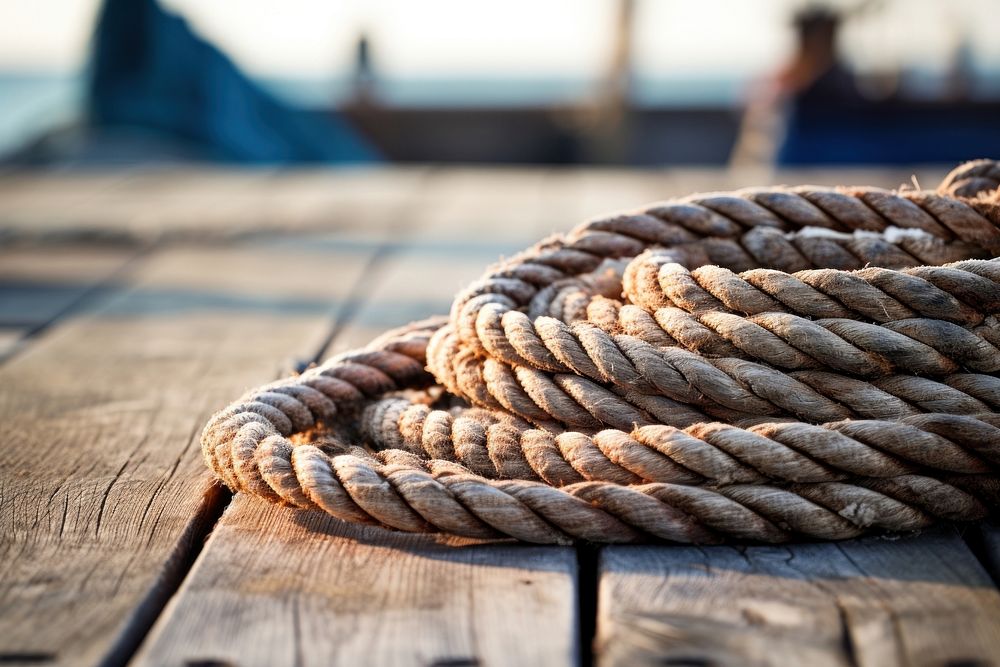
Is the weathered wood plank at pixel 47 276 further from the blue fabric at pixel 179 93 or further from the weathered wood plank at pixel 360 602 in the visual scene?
the blue fabric at pixel 179 93

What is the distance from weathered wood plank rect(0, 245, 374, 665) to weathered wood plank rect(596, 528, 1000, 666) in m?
0.47

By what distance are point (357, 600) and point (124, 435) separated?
67 cm

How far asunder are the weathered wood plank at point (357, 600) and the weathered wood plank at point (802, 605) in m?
0.06

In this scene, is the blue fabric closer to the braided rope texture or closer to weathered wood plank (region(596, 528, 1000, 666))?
the braided rope texture

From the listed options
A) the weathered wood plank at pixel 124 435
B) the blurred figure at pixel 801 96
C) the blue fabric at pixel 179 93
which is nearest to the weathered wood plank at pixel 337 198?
the weathered wood plank at pixel 124 435

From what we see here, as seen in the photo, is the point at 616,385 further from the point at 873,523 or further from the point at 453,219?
the point at 453,219

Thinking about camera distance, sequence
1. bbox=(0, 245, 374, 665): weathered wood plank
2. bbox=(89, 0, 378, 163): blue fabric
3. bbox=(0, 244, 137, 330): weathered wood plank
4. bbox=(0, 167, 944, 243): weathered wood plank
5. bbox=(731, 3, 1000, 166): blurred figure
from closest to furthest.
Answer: bbox=(0, 245, 374, 665): weathered wood plank
bbox=(0, 244, 137, 330): weathered wood plank
bbox=(0, 167, 944, 243): weathered wood plank
bbox=(89, 0, 378, 163): blue fabric
bbox=(731, 3, 1000, 166): blurred figure

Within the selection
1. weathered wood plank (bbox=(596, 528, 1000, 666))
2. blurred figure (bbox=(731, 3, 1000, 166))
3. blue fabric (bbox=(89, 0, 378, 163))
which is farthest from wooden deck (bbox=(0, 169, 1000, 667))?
blurred figure (bbox=(731, 3, 1000, 166))

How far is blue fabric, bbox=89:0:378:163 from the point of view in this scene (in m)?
5.53

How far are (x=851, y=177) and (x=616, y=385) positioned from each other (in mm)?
3144

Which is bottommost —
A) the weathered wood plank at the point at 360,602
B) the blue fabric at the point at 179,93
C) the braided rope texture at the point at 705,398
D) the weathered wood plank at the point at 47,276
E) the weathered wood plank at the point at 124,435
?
the blue fabric at the point at 179,93

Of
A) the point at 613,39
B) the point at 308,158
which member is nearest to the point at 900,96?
the point at 613,39

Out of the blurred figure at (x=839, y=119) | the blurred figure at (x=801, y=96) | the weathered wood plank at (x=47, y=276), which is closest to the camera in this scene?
the weathered wood plank at (x=47, y=276)

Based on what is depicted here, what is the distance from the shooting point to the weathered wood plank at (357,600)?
92 centimetres
